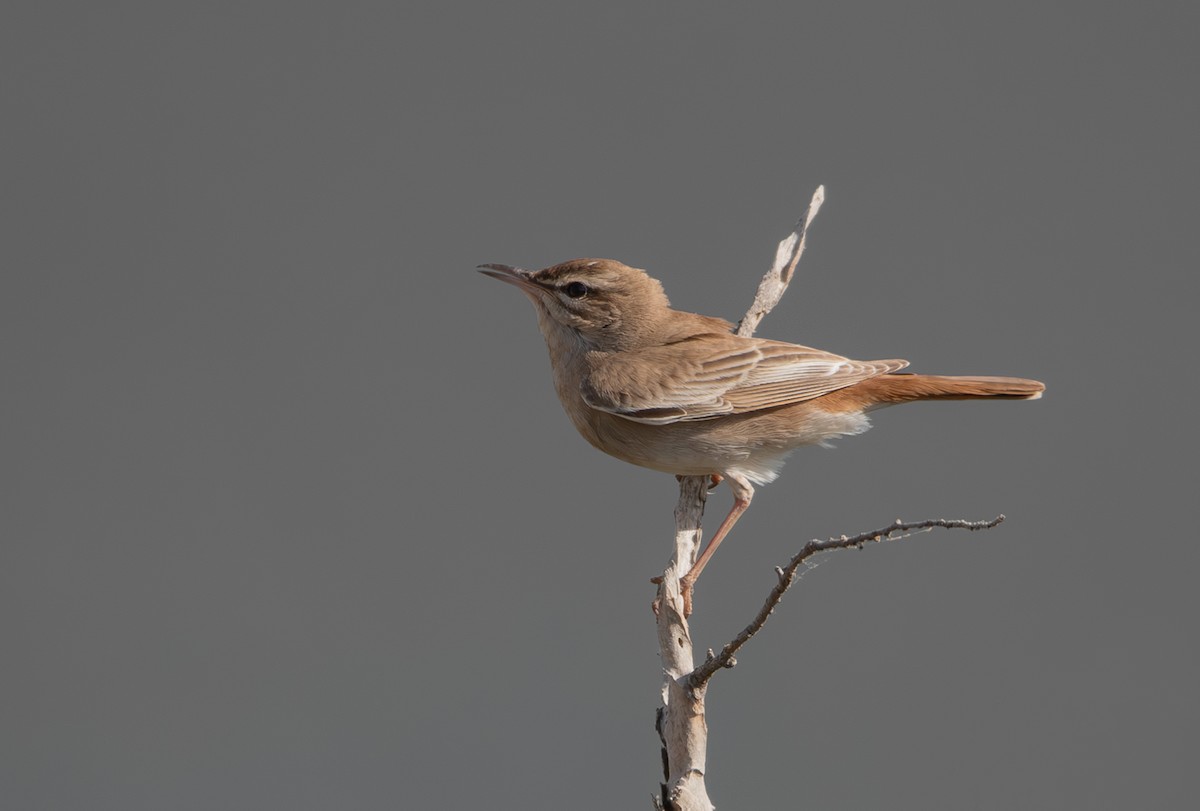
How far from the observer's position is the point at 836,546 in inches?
88.7

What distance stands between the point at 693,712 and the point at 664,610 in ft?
0.93

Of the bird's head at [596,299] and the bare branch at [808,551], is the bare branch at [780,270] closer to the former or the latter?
the bird's head at [596,299]

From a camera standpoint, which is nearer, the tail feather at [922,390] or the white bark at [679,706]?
the white bark at [679,706]

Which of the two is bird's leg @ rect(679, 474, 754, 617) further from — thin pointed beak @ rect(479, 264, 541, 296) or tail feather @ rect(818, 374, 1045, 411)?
thin pointed beak @ rect(479, 264, 541, 296)

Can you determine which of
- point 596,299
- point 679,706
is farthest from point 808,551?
point 596,299

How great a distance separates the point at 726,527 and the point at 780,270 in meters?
1.06

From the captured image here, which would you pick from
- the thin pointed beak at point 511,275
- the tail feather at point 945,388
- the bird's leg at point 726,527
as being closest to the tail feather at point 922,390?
the tail feather at point 945,388

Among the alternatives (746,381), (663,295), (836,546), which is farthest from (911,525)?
(663,295)

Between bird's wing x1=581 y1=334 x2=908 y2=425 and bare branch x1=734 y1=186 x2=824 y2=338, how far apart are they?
0.55 metres

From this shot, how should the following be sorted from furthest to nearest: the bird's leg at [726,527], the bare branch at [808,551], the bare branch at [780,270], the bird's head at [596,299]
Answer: the bare branch at [780,270]
the bird's head at [596,299]
the bird's leg at [726,527]
the bare branch at [808,551]

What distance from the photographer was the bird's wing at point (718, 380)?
3.39 metres

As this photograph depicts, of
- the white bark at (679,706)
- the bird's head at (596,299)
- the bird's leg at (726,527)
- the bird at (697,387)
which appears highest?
the bird's head at (596,299)

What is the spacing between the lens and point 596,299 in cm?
366

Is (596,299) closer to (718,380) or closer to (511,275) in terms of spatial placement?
(511,275)
